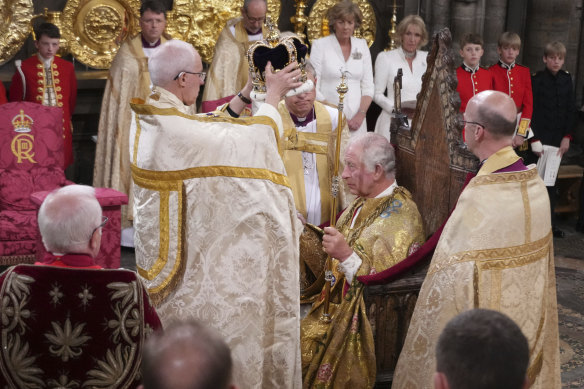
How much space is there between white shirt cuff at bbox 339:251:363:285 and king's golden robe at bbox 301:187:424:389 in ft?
0.09

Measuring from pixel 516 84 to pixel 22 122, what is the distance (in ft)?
14.7

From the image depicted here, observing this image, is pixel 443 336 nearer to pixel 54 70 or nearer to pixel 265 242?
pixel 265 242

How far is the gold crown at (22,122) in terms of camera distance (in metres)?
6.46

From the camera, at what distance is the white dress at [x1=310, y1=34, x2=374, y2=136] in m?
7.61

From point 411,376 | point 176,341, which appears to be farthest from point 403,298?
point 176,341

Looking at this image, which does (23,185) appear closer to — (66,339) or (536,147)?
(66,339)

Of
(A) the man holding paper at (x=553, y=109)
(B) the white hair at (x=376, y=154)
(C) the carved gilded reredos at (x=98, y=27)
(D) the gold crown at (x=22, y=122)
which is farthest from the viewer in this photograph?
(A) the man holding paper at (x=553, y=109)

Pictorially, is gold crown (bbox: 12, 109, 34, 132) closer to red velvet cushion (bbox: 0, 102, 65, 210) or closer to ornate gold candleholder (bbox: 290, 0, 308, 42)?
red velvet cushion (bbox: 0, 102, 65, 210)

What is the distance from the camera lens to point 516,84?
808cm

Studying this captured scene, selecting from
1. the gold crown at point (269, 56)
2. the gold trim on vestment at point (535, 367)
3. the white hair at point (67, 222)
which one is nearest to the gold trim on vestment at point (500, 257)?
A: the gold trim on vestment at point (535, 367)

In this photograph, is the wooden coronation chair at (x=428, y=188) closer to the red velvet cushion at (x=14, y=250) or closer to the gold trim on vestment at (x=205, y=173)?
the gold trim on vestment at (x=205, y=173)

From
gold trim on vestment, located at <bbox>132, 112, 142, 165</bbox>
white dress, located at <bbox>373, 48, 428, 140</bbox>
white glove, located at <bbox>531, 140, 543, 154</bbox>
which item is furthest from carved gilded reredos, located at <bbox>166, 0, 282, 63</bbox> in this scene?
gold trim on vestment, located at <bbox>132, 112, 142, 165</bbox>

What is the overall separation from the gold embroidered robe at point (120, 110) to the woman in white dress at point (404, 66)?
2.16m

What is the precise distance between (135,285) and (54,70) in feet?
16.0
